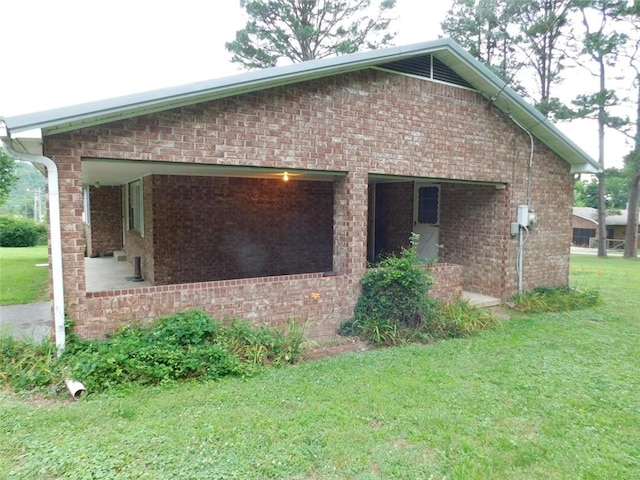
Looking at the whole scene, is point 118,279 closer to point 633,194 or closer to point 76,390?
point 76,390

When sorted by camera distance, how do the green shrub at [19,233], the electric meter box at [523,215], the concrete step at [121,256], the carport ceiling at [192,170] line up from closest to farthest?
the carport ceiling at [192,170] < the electric meter box at [523,215] < the concrete step at [121,256] < the green shrub at [19,233]

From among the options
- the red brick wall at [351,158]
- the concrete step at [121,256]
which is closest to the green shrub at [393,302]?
the red brick wall at [351,158]

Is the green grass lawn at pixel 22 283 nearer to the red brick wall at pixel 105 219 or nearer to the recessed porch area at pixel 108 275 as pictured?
the recessed porch area at pixel 108 275

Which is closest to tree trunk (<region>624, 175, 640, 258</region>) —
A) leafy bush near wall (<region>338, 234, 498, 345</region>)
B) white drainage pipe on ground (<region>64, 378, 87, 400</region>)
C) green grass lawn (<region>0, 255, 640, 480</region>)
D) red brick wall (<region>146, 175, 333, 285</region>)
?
red brick wall (<region>146, 175, 333, 285</region>)

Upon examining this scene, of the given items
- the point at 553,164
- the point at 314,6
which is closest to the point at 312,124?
the point at 553,164

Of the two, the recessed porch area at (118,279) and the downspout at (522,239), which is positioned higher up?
the downspout at (522,239)

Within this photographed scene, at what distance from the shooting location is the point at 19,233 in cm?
2544

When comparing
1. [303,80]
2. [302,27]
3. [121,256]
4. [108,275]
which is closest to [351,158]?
[303,80]

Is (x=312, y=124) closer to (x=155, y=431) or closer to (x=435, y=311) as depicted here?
(x=435, y=311)

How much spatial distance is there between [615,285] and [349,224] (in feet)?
33.9

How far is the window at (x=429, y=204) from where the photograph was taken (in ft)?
35.6

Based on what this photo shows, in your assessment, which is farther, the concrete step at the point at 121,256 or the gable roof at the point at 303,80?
the concrete step at the point at 121,256

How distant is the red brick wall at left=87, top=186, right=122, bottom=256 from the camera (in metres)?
15.0

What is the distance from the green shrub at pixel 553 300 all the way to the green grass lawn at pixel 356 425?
10.3 ft
